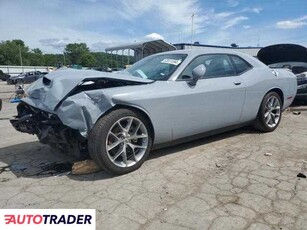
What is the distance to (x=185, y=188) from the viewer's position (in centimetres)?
300

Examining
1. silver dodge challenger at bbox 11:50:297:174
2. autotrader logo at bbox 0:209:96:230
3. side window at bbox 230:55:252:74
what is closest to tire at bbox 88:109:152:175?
silver dodge challenger at bbox 11:50:297:174

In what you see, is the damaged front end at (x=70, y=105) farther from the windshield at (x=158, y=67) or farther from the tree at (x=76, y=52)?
the tree at (x=76, y=52)

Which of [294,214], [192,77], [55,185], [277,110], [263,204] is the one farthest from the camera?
[277,110]

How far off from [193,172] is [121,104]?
113 cm

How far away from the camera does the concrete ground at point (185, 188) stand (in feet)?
8.07

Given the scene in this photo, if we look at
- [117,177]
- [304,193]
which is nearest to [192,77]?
[117,177]

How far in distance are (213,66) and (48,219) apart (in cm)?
293

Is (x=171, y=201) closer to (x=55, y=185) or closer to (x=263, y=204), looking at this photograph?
(x=263, y=204)

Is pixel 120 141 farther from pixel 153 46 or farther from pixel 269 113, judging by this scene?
pixel 153 46

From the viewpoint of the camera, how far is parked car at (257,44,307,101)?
7406 millimetres

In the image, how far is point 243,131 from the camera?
518cm

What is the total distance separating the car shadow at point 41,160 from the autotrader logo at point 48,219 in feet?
2.62

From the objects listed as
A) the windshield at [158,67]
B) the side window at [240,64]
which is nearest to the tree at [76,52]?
the windshield at [158,67]

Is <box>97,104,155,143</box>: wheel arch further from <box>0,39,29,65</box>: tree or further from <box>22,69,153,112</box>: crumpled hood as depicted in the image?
<box>0,39,29,65</box>: tree
